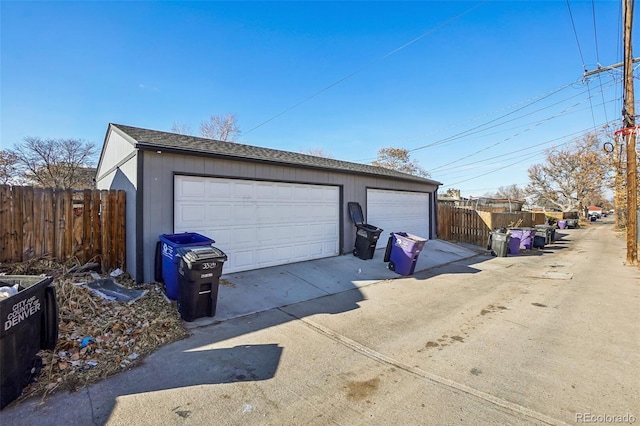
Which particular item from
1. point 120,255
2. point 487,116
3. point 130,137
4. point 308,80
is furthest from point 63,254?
point 487,116

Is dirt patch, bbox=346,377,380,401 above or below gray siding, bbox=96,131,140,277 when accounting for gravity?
below

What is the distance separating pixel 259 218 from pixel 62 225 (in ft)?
12.5

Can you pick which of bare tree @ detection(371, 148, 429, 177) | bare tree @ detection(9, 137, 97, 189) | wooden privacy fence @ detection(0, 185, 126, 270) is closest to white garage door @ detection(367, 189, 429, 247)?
wooden privacy fence @ detection(0, 185, 126, 270)

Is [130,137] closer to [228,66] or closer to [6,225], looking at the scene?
[6,225]

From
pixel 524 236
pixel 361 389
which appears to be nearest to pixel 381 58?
pixel 524 236

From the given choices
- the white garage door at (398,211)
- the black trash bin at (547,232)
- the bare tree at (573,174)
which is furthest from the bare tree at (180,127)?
the bare tree at (573,174)

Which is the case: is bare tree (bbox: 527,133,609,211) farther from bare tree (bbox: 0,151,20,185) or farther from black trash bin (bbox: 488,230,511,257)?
bare tree (bbox: 0,151,20,185)

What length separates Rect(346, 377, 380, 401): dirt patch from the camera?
8.64 feet

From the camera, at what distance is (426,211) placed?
43.7 feet

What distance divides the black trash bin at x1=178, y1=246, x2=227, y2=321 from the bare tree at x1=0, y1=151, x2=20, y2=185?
68.1 ft

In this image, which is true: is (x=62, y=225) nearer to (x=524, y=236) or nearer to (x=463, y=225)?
(x=463, y=225)

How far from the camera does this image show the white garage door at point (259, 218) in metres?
6.21

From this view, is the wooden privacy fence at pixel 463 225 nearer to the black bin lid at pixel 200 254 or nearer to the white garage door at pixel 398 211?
the white garage door at pixel 398 211

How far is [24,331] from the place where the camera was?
2.51 meters
